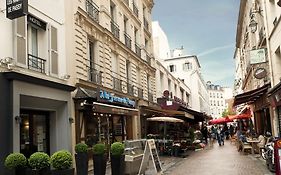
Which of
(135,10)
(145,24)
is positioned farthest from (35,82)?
(145,24)

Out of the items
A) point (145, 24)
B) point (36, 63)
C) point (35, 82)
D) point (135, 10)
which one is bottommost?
point (35, 82)

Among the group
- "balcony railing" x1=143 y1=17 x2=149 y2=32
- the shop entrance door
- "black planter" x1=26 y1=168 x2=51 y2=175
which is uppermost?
"balcony railing" x1=143 y1=17 x2=149 y2=32

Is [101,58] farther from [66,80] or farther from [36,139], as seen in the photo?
[36,139]

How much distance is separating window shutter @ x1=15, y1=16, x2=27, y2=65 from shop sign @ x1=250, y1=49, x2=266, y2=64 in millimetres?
11742

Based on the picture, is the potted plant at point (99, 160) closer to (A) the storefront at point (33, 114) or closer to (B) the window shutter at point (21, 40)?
(A) the storefront at point (33, 114)

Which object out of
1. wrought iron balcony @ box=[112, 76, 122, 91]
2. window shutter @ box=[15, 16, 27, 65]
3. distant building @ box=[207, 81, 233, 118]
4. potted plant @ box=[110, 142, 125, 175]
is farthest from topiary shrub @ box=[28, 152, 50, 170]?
distant building @ box=[207, 81, 233, 118]

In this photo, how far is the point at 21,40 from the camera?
35.8 ft

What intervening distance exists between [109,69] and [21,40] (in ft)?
25.0

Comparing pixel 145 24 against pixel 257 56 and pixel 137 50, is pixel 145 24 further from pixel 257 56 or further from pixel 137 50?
pixel 257 56

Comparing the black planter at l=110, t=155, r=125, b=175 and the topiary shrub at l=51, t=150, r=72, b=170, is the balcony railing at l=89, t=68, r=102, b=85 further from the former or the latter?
the topiary shrub at l=51, t=150, r=72, b=170

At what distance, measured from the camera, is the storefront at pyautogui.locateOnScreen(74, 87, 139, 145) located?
46.2ft

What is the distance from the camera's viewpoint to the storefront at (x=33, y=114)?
997cm

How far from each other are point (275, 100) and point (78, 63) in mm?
7974

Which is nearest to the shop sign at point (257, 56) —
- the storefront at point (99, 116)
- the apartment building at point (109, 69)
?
the apartment building at point (109, 69)
